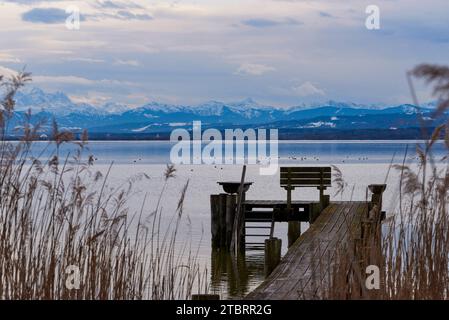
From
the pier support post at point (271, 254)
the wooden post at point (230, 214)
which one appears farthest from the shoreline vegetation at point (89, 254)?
the wooden post at point (230, 214)

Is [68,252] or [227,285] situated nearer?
[68,252]

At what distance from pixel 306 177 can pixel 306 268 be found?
11635 mm

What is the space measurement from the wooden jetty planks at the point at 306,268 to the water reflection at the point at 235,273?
4817 mm

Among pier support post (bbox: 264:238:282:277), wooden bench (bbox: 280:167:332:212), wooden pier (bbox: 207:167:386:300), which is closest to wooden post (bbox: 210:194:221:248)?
wooden pier (bbox: 207:167:386:300)

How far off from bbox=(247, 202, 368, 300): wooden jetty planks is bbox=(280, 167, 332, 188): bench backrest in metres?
5.49

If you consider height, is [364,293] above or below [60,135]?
below

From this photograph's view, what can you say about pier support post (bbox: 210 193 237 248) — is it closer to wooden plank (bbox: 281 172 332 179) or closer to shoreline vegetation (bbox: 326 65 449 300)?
wooden plank (bbox: 281 172 332 179)

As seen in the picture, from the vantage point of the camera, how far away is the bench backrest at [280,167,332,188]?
20859 mm

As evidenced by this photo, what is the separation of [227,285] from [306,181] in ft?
10.5

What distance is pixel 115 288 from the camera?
7.23 meters

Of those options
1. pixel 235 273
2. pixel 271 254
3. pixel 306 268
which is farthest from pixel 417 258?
pixel 235 273
